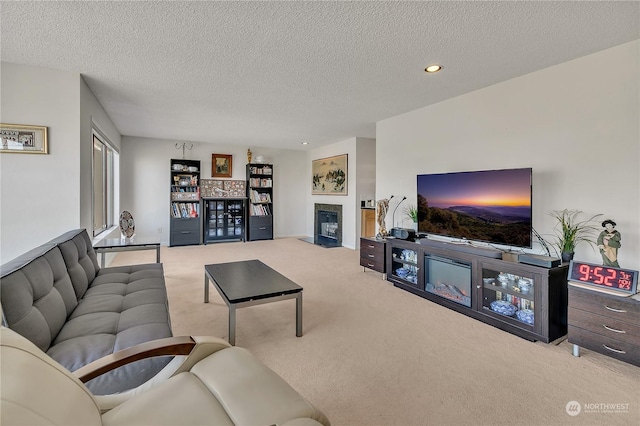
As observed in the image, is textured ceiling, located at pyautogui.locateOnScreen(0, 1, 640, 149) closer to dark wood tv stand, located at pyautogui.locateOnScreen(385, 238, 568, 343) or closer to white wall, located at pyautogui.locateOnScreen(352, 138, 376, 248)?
dark wood tv stand, located at pyautogui.locateOnScreen(385, 238, 568, 343)

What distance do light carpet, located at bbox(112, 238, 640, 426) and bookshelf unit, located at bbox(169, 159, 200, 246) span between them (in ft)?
11.2

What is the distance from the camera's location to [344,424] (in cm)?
156

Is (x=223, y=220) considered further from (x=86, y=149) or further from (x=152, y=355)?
(x=152, y=355)

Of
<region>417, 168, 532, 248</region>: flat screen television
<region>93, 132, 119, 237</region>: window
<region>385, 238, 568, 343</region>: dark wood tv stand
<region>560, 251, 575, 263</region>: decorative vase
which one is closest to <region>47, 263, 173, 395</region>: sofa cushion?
<region>93, 132, 119, 237</region>: window

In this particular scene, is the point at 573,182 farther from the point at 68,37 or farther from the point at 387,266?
the point at 68,37

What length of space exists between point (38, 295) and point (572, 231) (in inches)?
143

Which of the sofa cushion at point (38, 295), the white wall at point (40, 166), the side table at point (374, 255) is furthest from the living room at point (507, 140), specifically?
the sofa cushion at point (38, 295)

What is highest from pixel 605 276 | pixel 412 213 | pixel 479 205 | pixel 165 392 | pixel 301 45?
pixel 301 45

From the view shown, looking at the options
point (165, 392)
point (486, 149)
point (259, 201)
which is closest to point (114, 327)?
point (165, 392)

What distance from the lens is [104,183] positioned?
5219 millimetres

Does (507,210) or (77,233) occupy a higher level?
(507,210)

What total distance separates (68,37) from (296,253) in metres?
4.43

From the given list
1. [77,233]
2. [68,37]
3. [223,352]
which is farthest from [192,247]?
[223,352]

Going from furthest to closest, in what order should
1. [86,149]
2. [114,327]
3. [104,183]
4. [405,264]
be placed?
1. [104,183]
2. [405,264]
3. [86,149]
4. [114,327]
